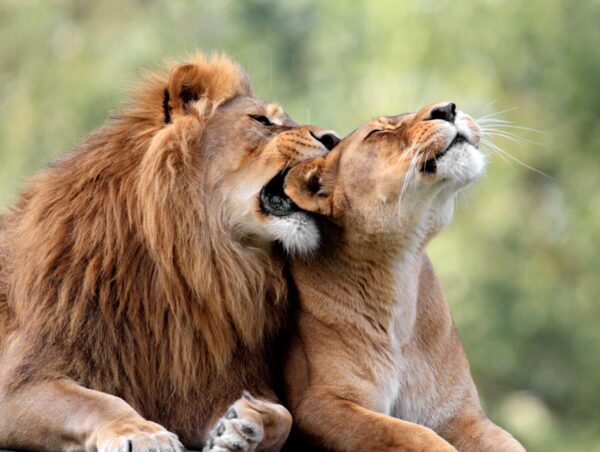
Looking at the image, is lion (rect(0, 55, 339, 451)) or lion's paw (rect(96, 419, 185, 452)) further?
lion (rect(0, 55, 339, 451))

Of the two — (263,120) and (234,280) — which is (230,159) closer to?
(263,120)

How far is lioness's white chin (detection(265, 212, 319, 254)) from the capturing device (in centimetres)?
400

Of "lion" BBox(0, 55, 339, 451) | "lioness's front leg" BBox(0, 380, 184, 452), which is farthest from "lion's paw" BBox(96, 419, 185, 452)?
"lion" BBox(0, 55, 339, 451)

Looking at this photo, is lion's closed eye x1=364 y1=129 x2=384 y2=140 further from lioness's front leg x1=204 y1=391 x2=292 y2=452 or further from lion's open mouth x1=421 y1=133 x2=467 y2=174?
lioness's front leg x1=204 y1=391 x2=292 y2=452

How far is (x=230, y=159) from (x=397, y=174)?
19.8 inches

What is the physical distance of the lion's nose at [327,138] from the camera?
423cm

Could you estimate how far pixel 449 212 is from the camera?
4.11 m

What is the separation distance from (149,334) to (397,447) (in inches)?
31.9

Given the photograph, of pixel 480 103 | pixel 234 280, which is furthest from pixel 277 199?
pixel 480 103

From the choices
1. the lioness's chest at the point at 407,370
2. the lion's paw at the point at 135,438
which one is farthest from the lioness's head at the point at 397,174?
the lion's paw at the point at 135,438

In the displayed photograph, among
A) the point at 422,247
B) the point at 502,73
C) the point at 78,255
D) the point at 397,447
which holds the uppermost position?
the point at 502,73

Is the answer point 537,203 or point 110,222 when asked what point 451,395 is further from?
point 537,203

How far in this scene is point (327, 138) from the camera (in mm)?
4293

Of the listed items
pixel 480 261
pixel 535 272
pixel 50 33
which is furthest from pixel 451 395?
pixel 50 33
